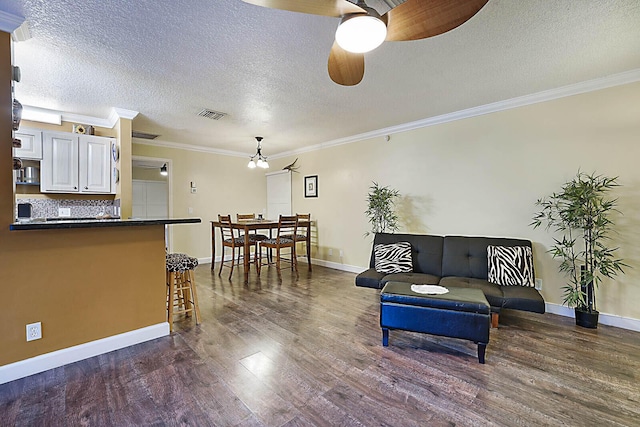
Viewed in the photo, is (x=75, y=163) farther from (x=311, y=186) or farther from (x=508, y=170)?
(x=508, y=170)

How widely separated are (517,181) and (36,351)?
477cm

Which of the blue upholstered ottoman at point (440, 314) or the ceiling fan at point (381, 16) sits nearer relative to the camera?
the ceiling fan at point (381, 16)

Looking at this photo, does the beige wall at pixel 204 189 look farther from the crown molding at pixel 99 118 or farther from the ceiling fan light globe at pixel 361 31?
the ceiling fan light globe at pixel 361 31

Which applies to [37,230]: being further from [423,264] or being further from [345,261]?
[345,261]

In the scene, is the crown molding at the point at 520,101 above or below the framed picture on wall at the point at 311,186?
above

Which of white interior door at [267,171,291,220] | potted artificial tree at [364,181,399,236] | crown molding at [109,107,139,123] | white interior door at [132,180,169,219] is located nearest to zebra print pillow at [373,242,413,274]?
potted artificial tree at [364,181,399,236]

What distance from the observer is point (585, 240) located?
9.44 feet

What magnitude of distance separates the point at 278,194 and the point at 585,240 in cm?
529

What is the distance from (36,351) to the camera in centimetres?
202

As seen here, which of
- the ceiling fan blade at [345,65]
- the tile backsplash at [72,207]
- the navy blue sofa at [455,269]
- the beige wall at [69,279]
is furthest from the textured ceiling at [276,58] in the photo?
the navy blue sofa at [455,269]

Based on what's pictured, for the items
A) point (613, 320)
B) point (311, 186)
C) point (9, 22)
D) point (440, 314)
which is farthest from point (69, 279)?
point (613, 320)

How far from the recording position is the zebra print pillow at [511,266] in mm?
2980

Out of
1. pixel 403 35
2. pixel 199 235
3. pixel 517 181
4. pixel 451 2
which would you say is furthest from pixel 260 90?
pixel 199 235

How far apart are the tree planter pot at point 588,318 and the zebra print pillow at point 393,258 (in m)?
1.65
